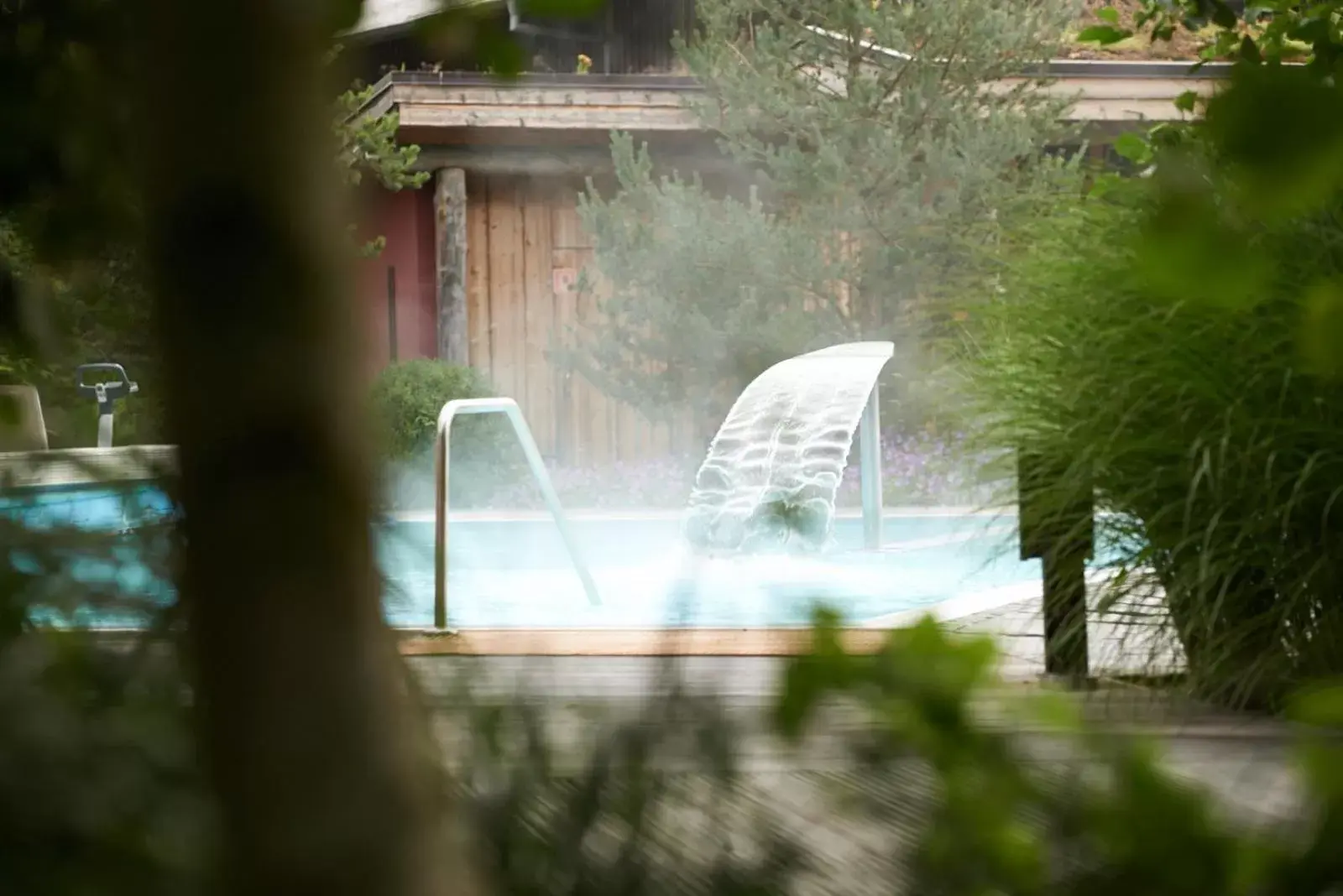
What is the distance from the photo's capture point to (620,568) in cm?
645

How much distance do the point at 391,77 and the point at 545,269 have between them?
1.36m

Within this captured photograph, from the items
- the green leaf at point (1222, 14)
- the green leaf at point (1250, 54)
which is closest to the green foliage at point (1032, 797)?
the green leaf at point (1250, 54)

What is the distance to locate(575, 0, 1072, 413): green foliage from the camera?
7641 millimetres

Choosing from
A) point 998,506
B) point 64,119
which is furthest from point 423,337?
point 64,119

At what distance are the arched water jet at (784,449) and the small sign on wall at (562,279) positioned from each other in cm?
242

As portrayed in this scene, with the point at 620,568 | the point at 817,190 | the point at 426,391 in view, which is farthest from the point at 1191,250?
the point at 817,190

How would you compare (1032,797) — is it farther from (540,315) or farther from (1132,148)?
(540,315)

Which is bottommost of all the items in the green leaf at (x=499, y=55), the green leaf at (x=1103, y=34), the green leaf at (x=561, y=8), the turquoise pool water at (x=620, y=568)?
the turquoise pool water at (x=620, y=568)

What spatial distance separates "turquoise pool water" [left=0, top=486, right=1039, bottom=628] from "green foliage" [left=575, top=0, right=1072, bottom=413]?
43.5 inches

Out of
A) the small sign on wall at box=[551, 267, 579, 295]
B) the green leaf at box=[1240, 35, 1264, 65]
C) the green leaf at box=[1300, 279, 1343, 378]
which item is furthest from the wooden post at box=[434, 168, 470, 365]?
the green leaf at box=[1300, 279, 1343, 378]

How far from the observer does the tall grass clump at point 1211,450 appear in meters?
1.99

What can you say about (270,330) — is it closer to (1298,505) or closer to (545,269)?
(1298,505)

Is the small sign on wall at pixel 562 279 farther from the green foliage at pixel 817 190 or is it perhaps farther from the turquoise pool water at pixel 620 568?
the turquoise pool water at pixel 620 568

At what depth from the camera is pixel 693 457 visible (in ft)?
26.8
